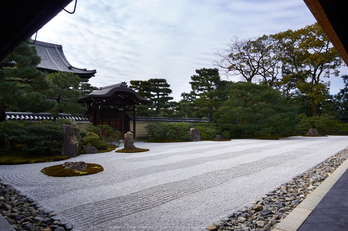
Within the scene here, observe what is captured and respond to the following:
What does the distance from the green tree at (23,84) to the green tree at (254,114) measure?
39.7 feet

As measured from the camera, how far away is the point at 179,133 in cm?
1393

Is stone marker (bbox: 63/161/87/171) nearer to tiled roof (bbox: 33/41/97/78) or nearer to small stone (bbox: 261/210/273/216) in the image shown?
small stone (bbox: 261/210/273/216)

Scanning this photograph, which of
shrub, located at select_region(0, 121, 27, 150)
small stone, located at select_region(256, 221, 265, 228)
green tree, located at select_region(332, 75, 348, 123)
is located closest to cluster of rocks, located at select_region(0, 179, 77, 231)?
small stone, located at select_region(256, 221, 265, 228)

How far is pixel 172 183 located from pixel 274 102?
1509 centimetres

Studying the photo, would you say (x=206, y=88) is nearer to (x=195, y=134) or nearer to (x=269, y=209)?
(x=195, y=134)

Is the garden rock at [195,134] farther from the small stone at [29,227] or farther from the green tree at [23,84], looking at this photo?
the small stone at [29,227]

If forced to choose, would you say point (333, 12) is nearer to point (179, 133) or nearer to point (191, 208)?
point (191, 208)

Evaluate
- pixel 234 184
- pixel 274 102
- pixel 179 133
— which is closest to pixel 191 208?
pixel 234 184

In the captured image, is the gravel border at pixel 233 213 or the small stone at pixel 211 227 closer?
the small stone at pixel 211 227

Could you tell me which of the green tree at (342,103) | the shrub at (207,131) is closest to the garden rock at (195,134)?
the shrub at (207,131)

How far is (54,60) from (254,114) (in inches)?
666

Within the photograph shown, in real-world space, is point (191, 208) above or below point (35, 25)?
below

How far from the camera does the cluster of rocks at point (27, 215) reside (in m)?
2.31

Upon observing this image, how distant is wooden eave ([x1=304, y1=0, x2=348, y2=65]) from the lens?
1.80 metres
